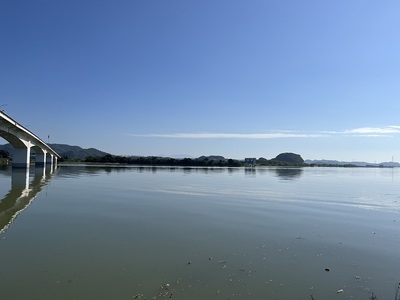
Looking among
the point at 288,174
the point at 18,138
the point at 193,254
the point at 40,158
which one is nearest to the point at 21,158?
the point at 18,138

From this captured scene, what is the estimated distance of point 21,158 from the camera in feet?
231

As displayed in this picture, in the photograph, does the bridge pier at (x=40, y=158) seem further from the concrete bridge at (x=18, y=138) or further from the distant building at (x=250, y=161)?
the distant building at (x=250, y=161)

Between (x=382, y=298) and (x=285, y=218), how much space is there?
9629mm

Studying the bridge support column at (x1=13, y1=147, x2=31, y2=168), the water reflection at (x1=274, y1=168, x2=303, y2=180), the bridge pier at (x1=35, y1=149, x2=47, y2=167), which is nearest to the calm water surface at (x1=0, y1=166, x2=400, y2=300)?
the water reflection at (x1=274, y1=168, x2=303, y2=180)

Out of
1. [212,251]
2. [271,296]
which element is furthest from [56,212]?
[271,296]

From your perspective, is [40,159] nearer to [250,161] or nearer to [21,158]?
[21,158]

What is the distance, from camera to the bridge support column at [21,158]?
69738 millimetres

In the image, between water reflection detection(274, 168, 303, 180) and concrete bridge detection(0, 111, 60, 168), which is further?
water reflection detection(274, 168, 303, 180)

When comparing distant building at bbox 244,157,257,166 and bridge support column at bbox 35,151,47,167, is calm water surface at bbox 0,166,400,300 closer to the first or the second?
bridge support column at bbox 35,151,47,167

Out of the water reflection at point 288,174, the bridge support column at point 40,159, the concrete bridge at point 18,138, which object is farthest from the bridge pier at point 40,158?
the water reflection at point 288,174

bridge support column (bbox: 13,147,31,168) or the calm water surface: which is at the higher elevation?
bridge support column (bbox: 13,147,31,168)

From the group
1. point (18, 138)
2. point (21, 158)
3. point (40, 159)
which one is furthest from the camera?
point (40, 159)

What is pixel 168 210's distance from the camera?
18.4 m

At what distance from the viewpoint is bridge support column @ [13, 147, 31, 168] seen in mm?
69738
